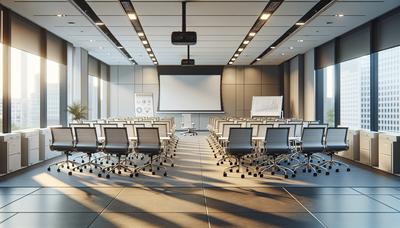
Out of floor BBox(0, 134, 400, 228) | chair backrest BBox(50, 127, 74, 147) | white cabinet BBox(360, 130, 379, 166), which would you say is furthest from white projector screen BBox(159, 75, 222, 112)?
floor BBox(0, 134, 400, 228)

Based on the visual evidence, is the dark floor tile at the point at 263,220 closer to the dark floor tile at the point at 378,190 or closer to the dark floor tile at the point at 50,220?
the dark floor tile at the point at 50,220

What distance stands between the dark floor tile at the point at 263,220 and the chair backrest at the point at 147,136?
2.94 m

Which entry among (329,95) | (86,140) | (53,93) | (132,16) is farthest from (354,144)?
(53,93)

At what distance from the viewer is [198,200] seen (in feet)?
18.0

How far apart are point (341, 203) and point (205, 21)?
5.88 m

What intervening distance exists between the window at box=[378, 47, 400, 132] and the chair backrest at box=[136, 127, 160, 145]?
5.72 meters

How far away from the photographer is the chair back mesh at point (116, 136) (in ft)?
24.3

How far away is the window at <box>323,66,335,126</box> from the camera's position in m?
12.9

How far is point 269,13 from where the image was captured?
9.00m

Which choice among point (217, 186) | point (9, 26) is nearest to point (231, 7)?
point (217, 186)

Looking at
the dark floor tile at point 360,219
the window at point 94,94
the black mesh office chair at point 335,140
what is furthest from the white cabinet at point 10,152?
the window at point 94,94

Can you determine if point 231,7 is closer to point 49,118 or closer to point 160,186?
point 160,186

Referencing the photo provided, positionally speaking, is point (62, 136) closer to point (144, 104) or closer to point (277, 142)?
point (277, 142)

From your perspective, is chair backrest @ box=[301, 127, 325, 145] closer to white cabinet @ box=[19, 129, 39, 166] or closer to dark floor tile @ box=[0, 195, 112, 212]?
dark floor tile @ box=[0, 195, 112, 212]
